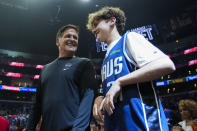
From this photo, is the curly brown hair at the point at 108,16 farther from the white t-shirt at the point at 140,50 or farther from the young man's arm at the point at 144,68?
the young man's arm at the point at 144,68

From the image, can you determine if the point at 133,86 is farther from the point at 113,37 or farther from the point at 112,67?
the point at 113,37

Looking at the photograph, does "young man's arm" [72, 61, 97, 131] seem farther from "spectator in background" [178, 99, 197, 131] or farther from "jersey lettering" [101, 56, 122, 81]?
"spectator in background" [178, 99, 197, 131]

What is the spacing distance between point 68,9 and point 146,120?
1452cm

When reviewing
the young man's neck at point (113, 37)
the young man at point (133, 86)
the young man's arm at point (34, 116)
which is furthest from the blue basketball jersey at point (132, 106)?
the young man's arm at point (34, 116)

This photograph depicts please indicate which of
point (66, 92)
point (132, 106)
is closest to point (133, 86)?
point (132, 106)

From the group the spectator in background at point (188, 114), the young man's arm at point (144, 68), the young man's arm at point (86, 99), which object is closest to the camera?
the young man's arm at point (144, 68)

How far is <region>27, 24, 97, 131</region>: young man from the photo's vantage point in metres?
1.43

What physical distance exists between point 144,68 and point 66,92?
2.57ft

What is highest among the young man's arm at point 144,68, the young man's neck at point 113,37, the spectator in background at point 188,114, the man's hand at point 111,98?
the young man's neck at point 113,37

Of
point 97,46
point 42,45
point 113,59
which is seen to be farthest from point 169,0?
point 113,59

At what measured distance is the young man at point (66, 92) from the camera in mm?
1433

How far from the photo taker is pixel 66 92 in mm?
1556

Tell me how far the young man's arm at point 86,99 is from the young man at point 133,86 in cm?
19

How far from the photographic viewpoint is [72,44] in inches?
73.7
